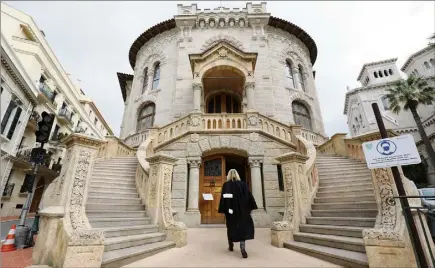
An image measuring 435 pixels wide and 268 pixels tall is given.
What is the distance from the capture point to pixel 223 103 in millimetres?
15406

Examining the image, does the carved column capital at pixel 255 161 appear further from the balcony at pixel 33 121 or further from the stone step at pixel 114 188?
the balcony at pixel 33 121

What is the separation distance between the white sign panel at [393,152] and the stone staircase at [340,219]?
5.85 feet

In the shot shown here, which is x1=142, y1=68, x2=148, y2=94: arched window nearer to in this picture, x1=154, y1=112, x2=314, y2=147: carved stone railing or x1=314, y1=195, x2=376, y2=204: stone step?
x1=154, y1=112, x2=314, y2=147: carved stone railing

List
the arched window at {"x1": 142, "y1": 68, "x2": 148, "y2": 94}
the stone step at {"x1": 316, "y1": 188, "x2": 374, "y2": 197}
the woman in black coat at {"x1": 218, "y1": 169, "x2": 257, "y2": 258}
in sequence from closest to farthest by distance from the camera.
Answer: the woman in black coat at {"x1": 218, "y1": 169, "x2": 257, "y2": 258} < the stone step at {"x1": 316, "y1": 188, "x2": 374, "y2": 197} < the arched window at {"x1": 142, "y1": 68, "x2": 148, "y2": 94}

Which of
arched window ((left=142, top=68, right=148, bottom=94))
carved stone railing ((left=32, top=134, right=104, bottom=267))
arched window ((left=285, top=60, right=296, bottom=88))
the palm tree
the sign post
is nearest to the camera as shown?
the sign post

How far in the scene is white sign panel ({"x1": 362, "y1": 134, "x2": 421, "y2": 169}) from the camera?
3.43 meters

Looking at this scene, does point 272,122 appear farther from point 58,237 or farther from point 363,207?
point 58,237

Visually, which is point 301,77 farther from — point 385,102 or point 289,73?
point 385,102

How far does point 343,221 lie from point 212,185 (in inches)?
225

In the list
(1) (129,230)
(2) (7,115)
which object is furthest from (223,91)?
(2) (7,115)

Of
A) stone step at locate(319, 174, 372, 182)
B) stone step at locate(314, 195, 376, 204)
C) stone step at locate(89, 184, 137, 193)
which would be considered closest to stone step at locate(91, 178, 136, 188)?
stone step at locate(89, 184, 137, 193)

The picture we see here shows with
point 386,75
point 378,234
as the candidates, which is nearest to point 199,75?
point 378,234

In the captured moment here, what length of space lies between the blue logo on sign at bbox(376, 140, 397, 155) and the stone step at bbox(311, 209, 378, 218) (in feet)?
7.97

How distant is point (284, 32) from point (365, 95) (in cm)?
2824
